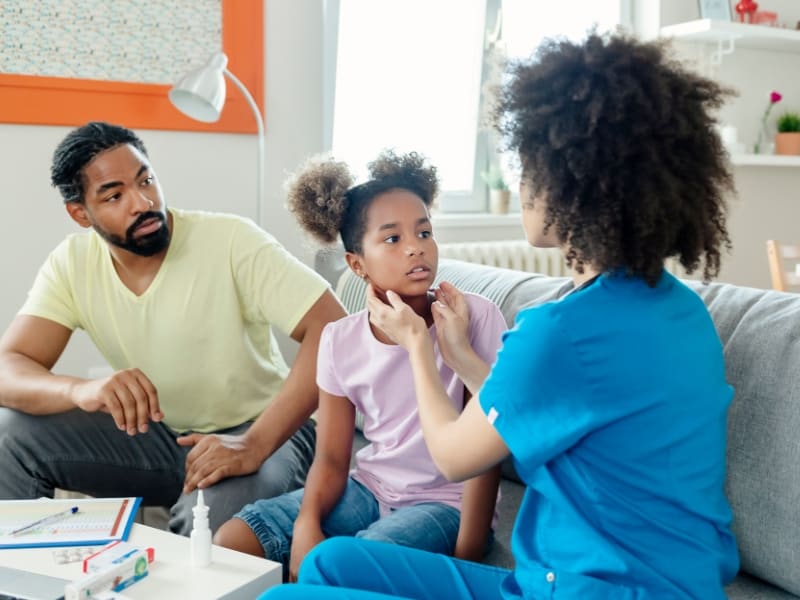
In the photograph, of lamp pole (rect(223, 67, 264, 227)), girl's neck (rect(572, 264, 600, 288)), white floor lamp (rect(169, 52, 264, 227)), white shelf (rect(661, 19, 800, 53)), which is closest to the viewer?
girl's neck (rect(572, 264, 600, 288))

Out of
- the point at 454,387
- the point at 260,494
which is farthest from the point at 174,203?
the point at 454,387

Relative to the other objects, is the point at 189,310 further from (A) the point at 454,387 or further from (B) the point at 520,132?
(B) the point at 520,132

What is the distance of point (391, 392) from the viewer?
161cm

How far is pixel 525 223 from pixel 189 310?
3.31 ft

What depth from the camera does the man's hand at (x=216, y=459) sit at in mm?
1686

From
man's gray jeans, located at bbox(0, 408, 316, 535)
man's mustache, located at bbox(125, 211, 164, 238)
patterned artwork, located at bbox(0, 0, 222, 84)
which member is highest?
patterned artwork, located at bbox(0, 0, 222, 84)

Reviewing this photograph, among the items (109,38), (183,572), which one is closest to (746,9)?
(109,38)

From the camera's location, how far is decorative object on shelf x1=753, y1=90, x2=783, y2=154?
4.37m

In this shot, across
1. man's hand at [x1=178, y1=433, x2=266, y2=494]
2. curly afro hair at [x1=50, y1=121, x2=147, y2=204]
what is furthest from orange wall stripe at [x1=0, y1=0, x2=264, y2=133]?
man's hand at [x1=178, y1=433, x2=266, y2=494]

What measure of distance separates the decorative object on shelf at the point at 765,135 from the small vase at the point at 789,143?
7 cm

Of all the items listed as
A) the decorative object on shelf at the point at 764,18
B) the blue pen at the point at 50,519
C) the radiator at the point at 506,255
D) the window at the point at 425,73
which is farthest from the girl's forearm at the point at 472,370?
the decorative object on shelf at the point at 764,18

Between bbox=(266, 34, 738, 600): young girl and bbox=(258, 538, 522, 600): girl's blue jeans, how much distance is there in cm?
8

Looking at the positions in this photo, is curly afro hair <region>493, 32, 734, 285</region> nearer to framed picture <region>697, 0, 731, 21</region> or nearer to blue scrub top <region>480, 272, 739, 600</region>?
blue scrub top <region>480, 272, 739, 600</region>

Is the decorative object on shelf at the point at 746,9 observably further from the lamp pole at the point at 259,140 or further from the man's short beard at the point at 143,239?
the man's short beard at the point at 143,239
